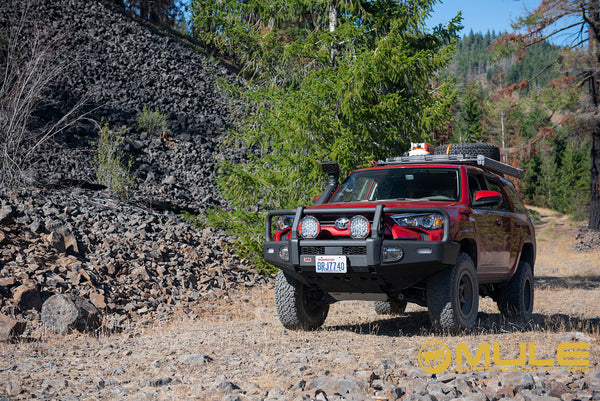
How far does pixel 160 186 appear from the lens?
57.4 ft

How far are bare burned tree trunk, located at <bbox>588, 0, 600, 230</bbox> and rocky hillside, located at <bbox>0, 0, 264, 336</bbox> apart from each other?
1498 cm

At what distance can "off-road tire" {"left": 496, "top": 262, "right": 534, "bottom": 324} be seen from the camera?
320 inches

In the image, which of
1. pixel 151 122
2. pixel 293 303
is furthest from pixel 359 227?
pixel 151 122

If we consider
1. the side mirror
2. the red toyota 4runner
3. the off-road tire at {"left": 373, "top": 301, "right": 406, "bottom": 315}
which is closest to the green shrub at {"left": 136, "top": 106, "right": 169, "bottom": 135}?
the off-road tire at {"left": 373, "top": 301, "right": 406, "bottom": 315}

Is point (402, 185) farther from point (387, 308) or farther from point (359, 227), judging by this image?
point (387, 308)

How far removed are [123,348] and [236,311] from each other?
3.24m

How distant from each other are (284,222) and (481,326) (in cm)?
283

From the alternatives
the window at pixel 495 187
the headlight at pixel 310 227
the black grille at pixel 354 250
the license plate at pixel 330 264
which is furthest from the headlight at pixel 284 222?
the window at pixel 495 187

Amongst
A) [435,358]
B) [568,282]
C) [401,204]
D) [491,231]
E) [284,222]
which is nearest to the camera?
[435,358]

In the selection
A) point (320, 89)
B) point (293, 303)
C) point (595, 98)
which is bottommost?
point (293, 303)

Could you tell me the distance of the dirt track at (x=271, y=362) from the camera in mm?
4305

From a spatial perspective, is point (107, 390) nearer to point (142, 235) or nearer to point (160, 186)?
point (142, 235)

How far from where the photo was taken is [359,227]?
19.5 feet

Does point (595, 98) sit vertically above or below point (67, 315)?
above
